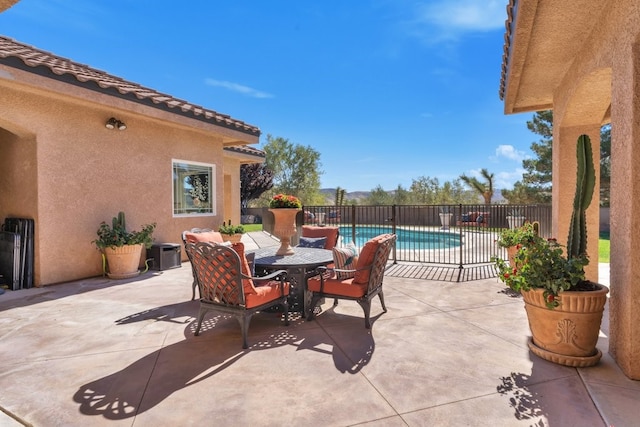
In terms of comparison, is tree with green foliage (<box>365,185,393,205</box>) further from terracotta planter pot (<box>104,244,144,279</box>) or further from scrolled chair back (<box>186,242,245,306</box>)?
scrolled chair back (<box>186,242,245,306</box>)

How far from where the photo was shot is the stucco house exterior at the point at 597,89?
8.92 ft

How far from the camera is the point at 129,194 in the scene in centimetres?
736

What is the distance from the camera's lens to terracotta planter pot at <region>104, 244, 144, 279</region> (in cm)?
662

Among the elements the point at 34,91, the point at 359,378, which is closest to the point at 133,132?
the point at 34,91

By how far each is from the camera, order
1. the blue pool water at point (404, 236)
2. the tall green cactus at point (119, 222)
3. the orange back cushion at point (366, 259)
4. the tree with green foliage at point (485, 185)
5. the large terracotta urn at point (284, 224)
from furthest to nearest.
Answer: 1. the tree with green foliage at point (485, 185)
2. the blue pool water at point (404, 236)
3. the tall green cactus at point (119, 222)
4. the large terracotta urn at point (284, 224)
5. the orange back cushion at point (366, 259)

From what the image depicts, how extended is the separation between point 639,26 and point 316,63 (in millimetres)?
18895

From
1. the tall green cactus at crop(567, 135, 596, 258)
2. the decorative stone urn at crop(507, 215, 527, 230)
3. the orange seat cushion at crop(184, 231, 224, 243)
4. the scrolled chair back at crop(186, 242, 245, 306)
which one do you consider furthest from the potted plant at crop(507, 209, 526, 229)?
the scrolled chair back at crop(186, 242, 245, 306)

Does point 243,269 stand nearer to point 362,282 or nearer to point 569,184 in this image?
point 362,282

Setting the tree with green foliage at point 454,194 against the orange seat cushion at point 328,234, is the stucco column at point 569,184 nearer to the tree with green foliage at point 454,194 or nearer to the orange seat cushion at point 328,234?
the orange seat cushion at point 328,234

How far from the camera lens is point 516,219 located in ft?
26.8

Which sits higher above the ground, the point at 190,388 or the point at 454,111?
the point at 454,111

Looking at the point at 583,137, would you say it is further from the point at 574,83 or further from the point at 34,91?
the point at 34,91

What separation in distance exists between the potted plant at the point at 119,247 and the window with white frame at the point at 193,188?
1603mm

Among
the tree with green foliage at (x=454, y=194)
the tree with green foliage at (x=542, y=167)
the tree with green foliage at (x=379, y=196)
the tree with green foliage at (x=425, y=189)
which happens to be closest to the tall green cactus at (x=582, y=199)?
the tree with green foliage at (x=542, y=167)
